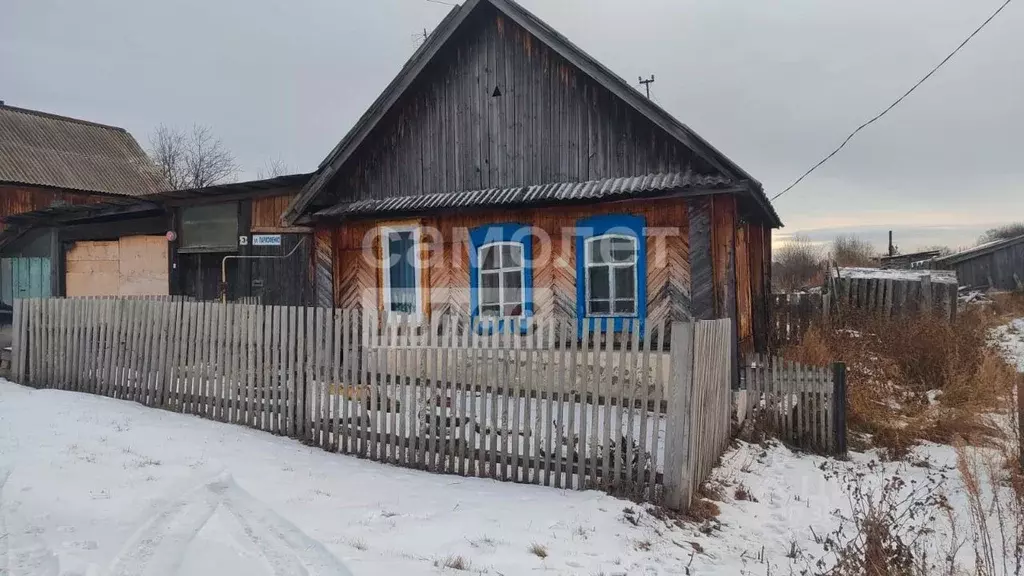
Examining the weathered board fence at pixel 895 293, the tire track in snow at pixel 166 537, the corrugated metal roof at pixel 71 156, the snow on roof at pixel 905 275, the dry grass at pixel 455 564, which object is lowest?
the dry grass at pixel 455 564

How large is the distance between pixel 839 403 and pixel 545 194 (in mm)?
4852

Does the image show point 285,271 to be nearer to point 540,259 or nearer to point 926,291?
point 540,259

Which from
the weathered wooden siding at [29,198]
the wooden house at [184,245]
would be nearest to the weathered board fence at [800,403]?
the wooden house at [184,245]

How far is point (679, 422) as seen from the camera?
4.95 meters

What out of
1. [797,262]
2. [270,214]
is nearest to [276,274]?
[270,214]

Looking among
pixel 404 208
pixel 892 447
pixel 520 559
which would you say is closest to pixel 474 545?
pixel 520 559

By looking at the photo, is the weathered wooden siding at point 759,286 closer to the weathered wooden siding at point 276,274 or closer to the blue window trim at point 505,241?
the blue window trim at point 505,241

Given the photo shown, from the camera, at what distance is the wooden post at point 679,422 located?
4957mm

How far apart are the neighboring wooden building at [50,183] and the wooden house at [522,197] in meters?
7.12

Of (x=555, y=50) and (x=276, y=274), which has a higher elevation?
(x=555, y=50)

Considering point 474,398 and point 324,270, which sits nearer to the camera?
point 474,398

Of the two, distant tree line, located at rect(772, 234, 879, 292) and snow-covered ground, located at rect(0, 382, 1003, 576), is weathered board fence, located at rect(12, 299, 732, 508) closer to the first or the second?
snow-covered ground, located at rect(0, 382, 1003, 576)

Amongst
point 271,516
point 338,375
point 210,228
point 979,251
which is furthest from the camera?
point 979,251

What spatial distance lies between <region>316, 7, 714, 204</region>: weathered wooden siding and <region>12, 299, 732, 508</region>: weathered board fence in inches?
126
